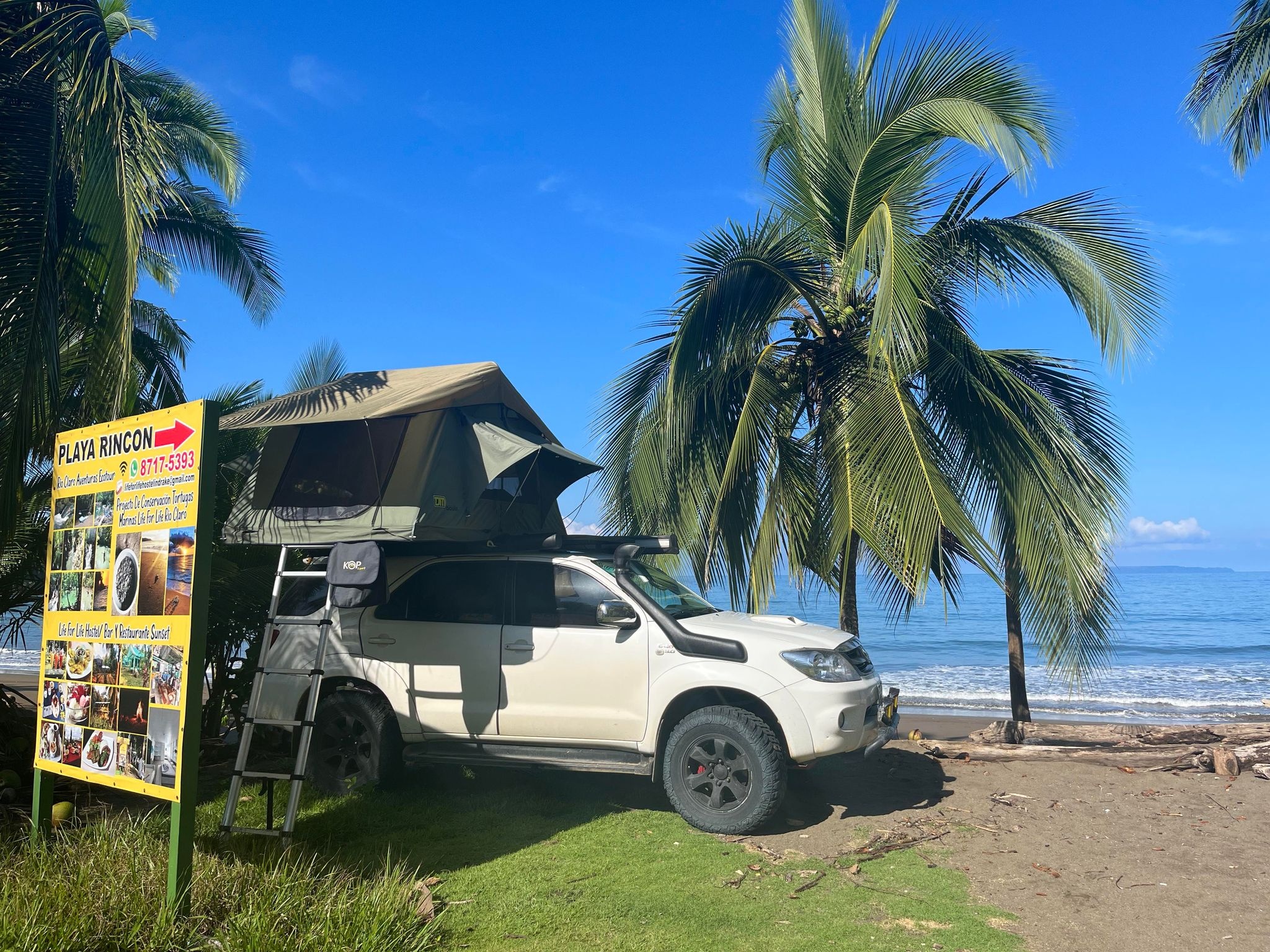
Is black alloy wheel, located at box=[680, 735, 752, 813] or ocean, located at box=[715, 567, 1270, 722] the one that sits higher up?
black alloy wheel, located at box=[680, 735, 752, 813]

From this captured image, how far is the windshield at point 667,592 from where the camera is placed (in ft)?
22.8

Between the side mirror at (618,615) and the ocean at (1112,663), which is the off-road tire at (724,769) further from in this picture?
the ocean at (1112,663)

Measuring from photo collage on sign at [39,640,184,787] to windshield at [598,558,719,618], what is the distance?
3.18 metres

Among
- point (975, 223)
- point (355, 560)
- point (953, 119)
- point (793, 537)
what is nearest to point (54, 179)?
point (355, 560)

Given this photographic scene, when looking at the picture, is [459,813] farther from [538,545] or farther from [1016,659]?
A: [1016,659]

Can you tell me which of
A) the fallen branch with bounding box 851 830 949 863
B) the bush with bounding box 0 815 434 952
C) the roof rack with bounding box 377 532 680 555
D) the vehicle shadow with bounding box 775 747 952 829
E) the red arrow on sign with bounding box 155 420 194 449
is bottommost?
the fallen branch with bounding box 851 830 949 863

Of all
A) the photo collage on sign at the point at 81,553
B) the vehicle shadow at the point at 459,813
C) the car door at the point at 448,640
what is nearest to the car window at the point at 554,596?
the car door at the point at 448,640

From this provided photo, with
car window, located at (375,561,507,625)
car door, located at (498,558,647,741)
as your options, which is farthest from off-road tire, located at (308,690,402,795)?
car door, located at (498,558,647,741)

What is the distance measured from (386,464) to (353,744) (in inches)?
90.0

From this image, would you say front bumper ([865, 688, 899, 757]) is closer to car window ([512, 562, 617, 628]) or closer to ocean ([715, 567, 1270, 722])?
ocean ([715, 567, 1270, 722])

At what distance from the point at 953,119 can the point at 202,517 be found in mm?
7135

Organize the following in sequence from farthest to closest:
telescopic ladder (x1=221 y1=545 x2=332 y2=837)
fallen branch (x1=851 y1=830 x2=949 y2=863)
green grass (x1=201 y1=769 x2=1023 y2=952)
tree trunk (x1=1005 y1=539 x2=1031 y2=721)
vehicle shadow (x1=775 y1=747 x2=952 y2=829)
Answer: tree trunk (x1=1005 y1=539 x2=1031 y2=721) < vehicle shadow (x1=775 y1=747 x2=952 y2=829) < fallen branch (x1=851 y1=830 x2=949 y2=863) < telescopic ladder (x1=221 y1=545 x2=332 y2=837) < green grass (x1=201 y1=769 x2=1023 y2=952)

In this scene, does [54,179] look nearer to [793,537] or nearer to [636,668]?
[636,668]

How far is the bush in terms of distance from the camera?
162 inches
